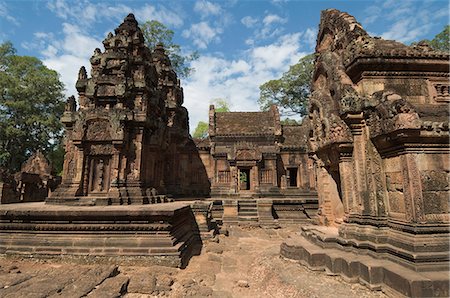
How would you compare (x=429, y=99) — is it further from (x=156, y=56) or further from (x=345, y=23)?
(x=156, y=56)

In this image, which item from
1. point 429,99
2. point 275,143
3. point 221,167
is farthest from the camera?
point 275,143

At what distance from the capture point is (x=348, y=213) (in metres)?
5.24

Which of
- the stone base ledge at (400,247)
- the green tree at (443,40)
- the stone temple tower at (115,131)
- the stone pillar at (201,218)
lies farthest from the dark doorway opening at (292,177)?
the green tree at (443,40)

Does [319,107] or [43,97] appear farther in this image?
[43,97]

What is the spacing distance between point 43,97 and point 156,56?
55.2 ft

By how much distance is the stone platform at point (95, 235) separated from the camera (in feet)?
19.6

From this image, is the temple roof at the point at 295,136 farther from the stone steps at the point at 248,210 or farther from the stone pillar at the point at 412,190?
the stone pillar at the point at 412,190

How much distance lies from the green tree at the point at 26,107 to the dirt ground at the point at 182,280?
2541 centimetres

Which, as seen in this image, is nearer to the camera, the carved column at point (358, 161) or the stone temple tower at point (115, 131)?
the carved column at point (358, 161)

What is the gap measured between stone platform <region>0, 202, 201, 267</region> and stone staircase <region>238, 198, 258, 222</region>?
689cm

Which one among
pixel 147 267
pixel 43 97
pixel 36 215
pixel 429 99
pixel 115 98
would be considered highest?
pixel 43 97

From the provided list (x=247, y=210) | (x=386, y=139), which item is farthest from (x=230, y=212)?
(x=386, y=139)

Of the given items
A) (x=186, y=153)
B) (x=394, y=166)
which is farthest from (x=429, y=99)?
(x=186, y=153)

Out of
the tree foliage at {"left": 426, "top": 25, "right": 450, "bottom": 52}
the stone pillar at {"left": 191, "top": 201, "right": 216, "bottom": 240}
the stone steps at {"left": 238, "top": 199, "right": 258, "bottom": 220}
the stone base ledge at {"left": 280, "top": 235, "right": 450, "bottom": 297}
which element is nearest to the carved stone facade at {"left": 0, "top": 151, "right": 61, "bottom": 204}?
the stone pillar at {"left": 191, "top": 201, "right": 216, "bottom": 240}
